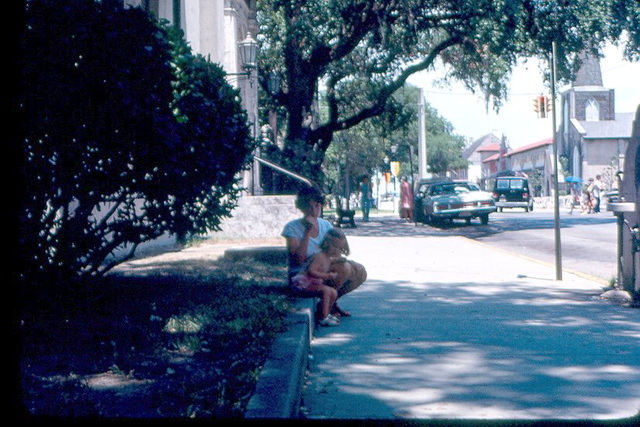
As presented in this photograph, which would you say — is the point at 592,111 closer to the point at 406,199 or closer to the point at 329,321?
the point at 406,199

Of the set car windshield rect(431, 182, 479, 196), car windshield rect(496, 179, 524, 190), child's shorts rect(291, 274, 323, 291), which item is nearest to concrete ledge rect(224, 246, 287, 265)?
child's shorts rect(291, 274, 323, 291)

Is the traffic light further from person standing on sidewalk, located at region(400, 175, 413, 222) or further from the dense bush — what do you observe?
the dense bush

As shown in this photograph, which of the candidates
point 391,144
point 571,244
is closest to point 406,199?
point 571,244

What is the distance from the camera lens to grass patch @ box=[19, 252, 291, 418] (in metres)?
3.87

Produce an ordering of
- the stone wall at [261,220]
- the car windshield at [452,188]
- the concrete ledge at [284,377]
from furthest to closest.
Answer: the car windshield at [452,188] < the stone wall at [261,220] < the concrete ledge at [284,377]

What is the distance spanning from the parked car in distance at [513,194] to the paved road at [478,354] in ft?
116

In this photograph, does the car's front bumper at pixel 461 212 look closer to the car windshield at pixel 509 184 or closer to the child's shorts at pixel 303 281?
the car windshield at pixel 509 184

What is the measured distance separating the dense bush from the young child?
44.7 inches

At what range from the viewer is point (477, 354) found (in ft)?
19.8

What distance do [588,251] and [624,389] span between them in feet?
40.6

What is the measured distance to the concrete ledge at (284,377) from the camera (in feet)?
11.9

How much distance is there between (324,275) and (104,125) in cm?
254

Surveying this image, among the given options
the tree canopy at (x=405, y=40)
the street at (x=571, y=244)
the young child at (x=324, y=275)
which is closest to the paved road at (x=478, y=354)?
the young child at (x=324, y=275)

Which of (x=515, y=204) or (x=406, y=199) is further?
(x=515, y=204)
